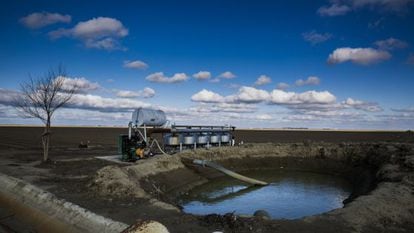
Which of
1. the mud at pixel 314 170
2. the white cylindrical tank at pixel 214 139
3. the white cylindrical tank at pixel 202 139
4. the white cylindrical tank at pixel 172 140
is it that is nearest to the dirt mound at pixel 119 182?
the mud at pixel 314 170

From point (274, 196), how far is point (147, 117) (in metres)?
10.6

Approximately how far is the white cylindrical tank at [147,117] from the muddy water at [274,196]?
6105mm

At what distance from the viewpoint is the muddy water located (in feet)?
56.2

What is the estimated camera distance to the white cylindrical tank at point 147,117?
25703 mm

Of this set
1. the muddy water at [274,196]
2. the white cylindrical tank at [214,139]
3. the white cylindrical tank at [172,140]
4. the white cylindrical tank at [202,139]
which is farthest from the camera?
the white cylindrical tank at [214,139]

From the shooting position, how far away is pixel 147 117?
26.0 metres

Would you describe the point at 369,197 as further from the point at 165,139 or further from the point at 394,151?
the point at 165,139

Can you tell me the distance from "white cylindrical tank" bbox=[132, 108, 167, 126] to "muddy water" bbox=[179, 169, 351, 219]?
6105 mm

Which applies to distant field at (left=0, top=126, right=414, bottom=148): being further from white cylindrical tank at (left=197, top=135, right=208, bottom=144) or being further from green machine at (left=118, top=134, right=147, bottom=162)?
green machine at (left=118, top=134, right=147, bottom=162)

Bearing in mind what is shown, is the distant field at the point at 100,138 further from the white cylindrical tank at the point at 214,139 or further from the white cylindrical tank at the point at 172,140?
the white cylindrical tank at the point at 172,140

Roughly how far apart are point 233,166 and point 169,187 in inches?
393

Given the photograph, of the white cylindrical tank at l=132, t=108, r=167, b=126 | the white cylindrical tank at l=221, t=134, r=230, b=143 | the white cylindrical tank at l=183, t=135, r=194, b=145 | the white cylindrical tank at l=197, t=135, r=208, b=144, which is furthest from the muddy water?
the white cylindrical tank at l=221, t=134, r=230, b=143

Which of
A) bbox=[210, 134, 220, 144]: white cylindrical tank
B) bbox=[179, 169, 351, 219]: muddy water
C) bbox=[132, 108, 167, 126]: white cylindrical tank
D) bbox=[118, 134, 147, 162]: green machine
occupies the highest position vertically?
bbox=[132, 108, 167, 126]: white cylindrical tank

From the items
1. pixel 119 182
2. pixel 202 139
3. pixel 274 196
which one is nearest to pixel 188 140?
pixel 202 139
